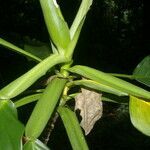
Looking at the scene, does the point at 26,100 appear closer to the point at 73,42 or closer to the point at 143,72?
the point at 73,42

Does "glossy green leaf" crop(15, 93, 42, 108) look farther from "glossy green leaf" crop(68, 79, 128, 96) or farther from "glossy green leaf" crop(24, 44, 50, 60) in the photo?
"glossy green leaf" crop(24, 44, 50, 60)

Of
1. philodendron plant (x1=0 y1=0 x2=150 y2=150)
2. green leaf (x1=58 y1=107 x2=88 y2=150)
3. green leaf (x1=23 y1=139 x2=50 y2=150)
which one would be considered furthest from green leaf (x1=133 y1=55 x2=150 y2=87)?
green leaf (x1=23 y1=139 x2=50 y2=150)

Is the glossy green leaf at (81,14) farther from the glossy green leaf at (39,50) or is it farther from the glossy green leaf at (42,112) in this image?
the glossy green leaf at (39,50)

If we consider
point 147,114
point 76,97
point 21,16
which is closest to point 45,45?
point 76,97

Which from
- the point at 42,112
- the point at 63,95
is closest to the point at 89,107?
the point at 63,95

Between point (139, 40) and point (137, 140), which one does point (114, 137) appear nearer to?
point (137, 140)

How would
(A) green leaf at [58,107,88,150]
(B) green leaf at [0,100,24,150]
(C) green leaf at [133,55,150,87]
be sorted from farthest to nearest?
(C) green leaf at [133,55,150,87], (A) green leaf at [58,107,88,150], (B) green leaf at [0,100,24,150]
